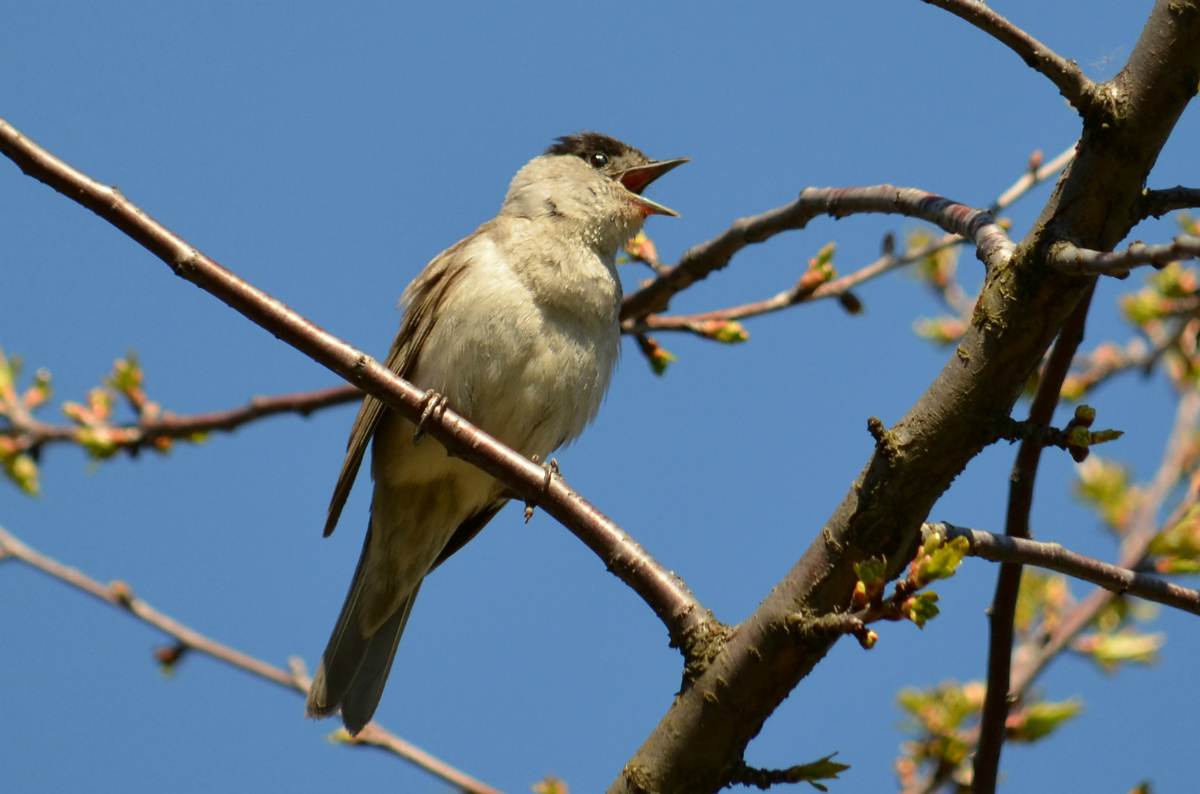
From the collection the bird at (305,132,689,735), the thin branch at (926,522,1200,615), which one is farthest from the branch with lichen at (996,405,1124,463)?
the bird at (305,132,689,735)

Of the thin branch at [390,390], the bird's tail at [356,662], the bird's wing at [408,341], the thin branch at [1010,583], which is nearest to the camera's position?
the thin branch at [390,390]

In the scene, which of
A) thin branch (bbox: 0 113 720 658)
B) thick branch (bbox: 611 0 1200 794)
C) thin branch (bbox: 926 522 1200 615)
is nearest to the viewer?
thick branch (bbox: 611 0 1200 794)

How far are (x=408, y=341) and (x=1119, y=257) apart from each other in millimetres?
3605

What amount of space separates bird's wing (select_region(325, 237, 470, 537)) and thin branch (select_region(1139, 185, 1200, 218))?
9.75 ft

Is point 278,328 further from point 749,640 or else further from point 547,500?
point 749,640

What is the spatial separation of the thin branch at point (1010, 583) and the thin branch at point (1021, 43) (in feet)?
2.62

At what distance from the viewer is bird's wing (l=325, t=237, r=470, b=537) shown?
4812 mm

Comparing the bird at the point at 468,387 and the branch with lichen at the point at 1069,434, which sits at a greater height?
the bird at the point at 468,387

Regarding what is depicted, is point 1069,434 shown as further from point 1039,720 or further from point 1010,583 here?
point 1039,720

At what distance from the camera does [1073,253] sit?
7.33 ft

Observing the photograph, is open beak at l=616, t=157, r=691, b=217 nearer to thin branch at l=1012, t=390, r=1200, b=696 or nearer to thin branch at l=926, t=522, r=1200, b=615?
thin branch at l=1012, t=390, r=1200, b=696

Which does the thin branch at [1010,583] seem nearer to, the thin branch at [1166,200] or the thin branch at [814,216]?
the thin branch at [814,216]

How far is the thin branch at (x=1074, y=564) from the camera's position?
2656 millimetres

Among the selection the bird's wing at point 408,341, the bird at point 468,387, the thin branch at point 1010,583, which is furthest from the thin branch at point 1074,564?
the bird's wing at point 408,341
